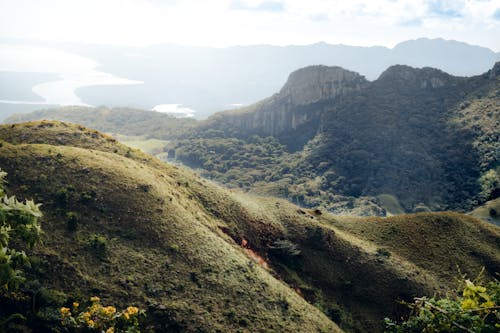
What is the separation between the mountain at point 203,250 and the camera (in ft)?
158

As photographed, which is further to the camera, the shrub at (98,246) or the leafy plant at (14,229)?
the shrub at (98,246)

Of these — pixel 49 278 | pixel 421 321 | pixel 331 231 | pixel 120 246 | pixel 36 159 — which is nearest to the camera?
pixel 421 321

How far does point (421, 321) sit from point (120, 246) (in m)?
49.0

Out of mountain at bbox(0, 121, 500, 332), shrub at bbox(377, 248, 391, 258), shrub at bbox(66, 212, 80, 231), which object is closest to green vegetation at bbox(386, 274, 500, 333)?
mountain at bbox(0, 121, 500, 332)

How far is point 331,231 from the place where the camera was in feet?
275

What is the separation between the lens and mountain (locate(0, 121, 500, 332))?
48031 mm


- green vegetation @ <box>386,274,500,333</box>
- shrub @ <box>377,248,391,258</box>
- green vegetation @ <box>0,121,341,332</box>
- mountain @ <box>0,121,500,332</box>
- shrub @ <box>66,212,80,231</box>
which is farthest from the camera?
shrub @ <box>377,248,391,258</box>

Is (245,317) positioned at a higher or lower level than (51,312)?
lower

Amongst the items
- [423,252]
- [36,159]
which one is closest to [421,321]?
[36,159]

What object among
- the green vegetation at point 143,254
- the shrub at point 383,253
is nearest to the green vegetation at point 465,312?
the green vegetation at point 143,254

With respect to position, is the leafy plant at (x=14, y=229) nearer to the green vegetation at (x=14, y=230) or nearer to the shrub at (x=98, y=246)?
the green vegetation at (x=14, y=230)

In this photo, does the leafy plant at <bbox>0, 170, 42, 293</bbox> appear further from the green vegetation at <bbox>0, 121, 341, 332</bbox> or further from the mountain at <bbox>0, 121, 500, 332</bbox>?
the green vegetation at <bbox>0, 121, 341, 332</bbox>

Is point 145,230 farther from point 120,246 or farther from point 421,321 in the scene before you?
point 421,321

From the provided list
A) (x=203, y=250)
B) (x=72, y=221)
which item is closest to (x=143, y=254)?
(x=203, y=250)
